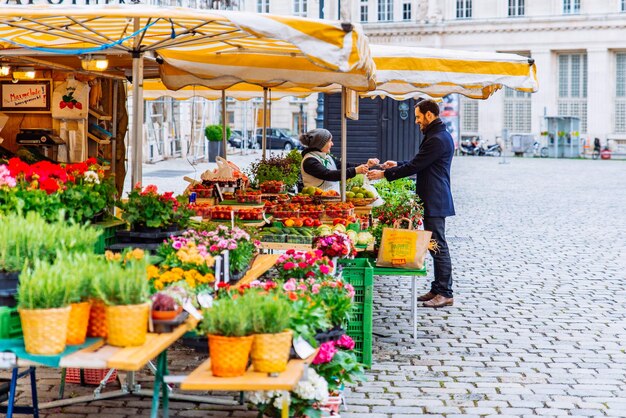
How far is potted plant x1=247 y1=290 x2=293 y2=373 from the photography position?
4.88 metres

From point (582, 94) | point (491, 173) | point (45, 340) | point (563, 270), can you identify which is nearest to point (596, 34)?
point (582, 94)

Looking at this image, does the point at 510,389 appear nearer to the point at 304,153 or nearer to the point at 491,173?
the point at 304,153

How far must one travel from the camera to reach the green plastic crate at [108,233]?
6793 millimetres

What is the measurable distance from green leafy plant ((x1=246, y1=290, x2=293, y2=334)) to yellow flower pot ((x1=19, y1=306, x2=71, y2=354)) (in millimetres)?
874

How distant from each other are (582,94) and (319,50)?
57159 millimetres

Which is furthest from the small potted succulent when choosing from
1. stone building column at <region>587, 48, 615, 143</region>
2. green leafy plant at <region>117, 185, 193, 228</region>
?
stone building column at <region>587, 48, 615, 143</region>

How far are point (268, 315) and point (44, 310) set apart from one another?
106 centimetres

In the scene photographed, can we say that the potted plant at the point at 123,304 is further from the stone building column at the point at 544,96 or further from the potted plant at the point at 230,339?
the stone building column at the point at 544,96

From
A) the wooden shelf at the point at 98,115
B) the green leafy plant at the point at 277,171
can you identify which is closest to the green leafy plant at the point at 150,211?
the green leafy plant at the point at 277,171

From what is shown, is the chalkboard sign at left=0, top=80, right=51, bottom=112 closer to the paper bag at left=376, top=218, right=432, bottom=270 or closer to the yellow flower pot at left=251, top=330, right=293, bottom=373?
the paper bag at left=376, top=218, right=432, bottom=270

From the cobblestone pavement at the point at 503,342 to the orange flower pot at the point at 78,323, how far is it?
71.7 inches

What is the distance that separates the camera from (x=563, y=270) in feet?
43.4

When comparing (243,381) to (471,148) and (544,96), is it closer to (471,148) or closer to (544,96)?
(471,148)

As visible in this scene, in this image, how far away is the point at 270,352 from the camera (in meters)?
4.89
